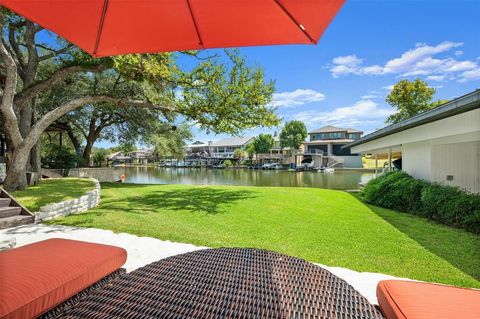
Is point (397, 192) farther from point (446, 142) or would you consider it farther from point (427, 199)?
point (446, 142)

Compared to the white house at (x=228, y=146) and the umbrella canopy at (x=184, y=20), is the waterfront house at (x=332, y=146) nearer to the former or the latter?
the white house at (x=228, y=146)

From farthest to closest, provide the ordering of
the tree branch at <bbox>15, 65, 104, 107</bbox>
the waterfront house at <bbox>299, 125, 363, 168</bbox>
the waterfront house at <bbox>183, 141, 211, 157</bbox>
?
the waterfront house at <bbox>183, 141, 211, 157</bbox> < the waterfront house at <bbox>299, 125, 363, 168</bbox> < the tree branch at <bbox>15, 65, 104, 107</bbox>

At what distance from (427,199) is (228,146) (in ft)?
201

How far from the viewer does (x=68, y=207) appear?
236 inches

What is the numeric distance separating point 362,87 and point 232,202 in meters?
11.5

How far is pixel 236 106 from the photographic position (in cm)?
916

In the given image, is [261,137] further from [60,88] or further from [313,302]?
[313,302]

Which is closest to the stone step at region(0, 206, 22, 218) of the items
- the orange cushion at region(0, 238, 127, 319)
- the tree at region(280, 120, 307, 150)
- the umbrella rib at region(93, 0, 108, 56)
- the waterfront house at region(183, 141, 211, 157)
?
the orange cushion at region(0, 238, 127, 319)

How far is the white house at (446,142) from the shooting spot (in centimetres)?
446

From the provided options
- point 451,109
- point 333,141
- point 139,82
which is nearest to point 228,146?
point 333,141

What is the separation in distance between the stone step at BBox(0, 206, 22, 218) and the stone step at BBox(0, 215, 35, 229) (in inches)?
3.6

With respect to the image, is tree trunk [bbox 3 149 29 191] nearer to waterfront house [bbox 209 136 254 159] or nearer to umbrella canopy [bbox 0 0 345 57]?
umbrella canopy [bbox 0 0 345 57]

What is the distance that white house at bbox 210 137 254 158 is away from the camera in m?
64.9

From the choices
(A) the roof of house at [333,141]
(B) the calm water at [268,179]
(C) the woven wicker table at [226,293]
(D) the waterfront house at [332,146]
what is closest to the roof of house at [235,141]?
(D) the waterfront house at [332,146]
